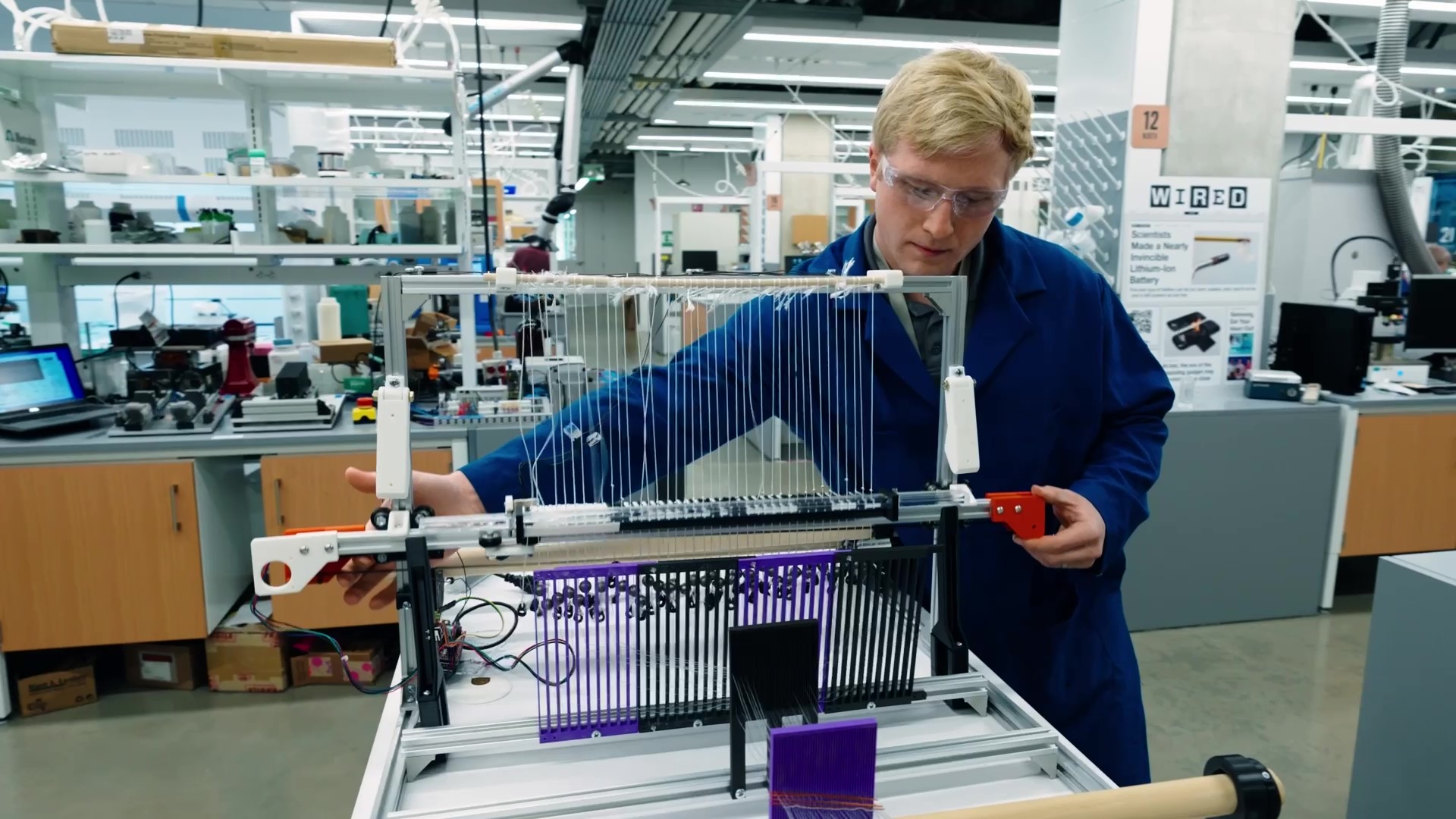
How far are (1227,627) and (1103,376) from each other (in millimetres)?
2536

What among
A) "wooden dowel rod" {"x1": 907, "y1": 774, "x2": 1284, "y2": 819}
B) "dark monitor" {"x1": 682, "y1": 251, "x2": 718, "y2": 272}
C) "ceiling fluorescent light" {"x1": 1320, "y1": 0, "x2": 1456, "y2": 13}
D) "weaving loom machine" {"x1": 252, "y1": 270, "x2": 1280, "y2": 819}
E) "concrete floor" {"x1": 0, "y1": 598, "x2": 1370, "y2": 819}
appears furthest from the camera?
"dark monitor" {"x1": 682, "y1": 251, "x2": 718, "y2": 272}

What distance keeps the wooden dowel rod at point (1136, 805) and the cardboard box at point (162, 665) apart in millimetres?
2907

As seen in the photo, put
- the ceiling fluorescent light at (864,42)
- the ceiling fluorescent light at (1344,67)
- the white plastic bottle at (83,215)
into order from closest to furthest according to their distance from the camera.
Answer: the white plastic bottle at (83,215) < the ceiling fluorescent light at (864,42) < the ceiling fluorescent light at (1344,67)

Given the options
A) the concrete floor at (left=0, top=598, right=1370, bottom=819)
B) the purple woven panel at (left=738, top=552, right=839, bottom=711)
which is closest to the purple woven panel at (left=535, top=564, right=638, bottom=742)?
the purple woven panel at (left=738, top=552, right=839, bottom=711)

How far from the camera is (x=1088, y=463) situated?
1.32 metres

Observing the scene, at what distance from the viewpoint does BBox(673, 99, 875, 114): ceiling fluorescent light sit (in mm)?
9052

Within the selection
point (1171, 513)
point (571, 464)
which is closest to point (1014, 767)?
point (571, 464)

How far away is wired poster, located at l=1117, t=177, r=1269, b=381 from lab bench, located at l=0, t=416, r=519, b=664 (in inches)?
94.2

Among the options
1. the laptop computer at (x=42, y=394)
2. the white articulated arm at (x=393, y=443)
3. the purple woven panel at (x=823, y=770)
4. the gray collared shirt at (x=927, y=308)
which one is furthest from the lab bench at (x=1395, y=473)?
the laptop computer at (x=42, y=394)

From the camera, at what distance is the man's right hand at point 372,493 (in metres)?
0.93

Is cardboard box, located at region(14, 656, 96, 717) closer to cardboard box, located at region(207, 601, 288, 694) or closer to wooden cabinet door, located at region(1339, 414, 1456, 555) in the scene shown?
cardboard box, located at region(207, 601, 288, 694)

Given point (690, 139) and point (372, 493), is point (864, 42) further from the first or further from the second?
point (690, 139)

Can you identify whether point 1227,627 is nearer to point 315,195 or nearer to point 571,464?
point 571,464

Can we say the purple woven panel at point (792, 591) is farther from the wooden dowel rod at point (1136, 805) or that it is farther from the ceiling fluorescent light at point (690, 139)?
the ceiling fluorescent light at point (690, 139)
